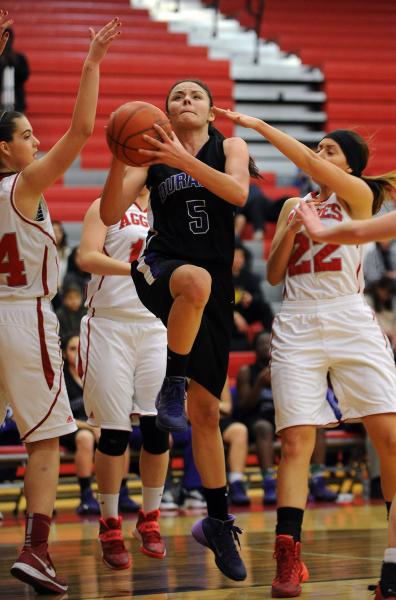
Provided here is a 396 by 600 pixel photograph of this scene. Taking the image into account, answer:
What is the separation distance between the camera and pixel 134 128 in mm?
4438

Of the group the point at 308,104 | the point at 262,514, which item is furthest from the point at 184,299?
the point at 308,104

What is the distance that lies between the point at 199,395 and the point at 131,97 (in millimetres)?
11146

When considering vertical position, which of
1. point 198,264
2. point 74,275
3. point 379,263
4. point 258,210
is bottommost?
point 198,264

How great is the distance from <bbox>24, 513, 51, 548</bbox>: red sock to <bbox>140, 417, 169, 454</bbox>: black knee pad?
4.20ft

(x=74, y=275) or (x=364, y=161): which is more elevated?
(x=364, y=161)

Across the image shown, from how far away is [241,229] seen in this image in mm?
12930

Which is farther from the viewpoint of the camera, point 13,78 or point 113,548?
point 13,78

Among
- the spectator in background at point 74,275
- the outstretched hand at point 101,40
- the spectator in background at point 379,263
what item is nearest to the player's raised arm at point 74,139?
the outstretched hand at point 101,40

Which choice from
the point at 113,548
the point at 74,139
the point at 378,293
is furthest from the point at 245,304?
the point at 74,139

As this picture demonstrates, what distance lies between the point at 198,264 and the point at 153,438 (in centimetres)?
153

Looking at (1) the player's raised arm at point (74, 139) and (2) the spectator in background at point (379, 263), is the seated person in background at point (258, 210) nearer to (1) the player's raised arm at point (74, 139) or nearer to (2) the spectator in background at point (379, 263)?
(2) the spectator in background at point (379, 263)

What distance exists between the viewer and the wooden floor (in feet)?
15.4

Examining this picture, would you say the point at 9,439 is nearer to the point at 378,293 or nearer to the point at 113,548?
the point at 113,548

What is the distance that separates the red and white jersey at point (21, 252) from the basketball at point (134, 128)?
60 cm
